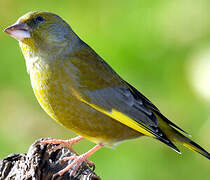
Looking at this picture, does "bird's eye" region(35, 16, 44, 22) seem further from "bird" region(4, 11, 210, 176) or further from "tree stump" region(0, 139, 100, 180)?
"tree stump" region(0, 139, 100, 180)

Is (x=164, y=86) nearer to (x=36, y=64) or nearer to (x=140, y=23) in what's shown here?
(x=140, y=23)

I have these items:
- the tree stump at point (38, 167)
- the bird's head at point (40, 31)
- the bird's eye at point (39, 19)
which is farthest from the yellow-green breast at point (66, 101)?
the tree stump at point (38, 167)

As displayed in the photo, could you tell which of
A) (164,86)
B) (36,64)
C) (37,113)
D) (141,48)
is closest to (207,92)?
(164,86)

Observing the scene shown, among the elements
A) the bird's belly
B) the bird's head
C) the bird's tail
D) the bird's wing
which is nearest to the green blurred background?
the bird's tail

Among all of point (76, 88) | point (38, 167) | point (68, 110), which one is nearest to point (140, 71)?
point (76, 88)

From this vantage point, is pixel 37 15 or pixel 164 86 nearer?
pixel 37 15

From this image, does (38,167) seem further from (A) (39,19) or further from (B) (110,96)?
(A) (39,19)

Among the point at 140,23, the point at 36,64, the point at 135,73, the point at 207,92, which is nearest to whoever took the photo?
the point at 36,64
